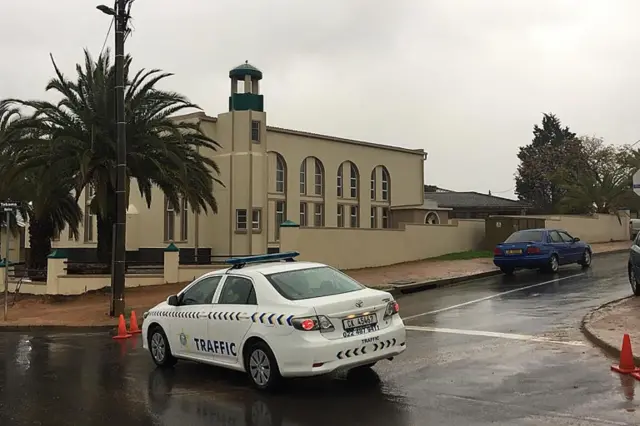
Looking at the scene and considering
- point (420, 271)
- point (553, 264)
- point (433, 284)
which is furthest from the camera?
point (420, 271)

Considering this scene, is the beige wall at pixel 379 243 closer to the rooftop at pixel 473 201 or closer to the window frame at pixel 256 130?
the window frame at pixel 256 130

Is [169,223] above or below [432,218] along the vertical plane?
below

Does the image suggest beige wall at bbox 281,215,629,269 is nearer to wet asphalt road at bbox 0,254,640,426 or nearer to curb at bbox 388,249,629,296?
curb at bbox 388,249,629,296

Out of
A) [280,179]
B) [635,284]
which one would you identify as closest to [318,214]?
[280,179]

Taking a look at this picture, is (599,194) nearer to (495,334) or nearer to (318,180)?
(318,180)

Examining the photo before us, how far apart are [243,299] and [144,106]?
14.9m

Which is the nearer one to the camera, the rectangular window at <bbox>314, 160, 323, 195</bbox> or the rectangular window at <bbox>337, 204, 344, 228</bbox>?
the rectangular window at <bbox>314, 160, 323, 195</bbox>

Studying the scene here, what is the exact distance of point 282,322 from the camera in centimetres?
787

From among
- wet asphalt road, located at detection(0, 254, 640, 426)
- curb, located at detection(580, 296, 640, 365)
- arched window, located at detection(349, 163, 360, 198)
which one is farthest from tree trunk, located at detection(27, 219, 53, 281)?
curb, located at detection(580, 296, 640, 365)

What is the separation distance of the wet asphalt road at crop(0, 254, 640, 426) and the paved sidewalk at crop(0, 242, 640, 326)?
4932 mm

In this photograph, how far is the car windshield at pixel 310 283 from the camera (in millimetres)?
8344

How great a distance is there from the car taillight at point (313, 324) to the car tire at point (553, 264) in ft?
51.0

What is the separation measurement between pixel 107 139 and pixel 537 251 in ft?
44.7

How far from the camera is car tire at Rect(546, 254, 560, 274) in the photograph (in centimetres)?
2169
